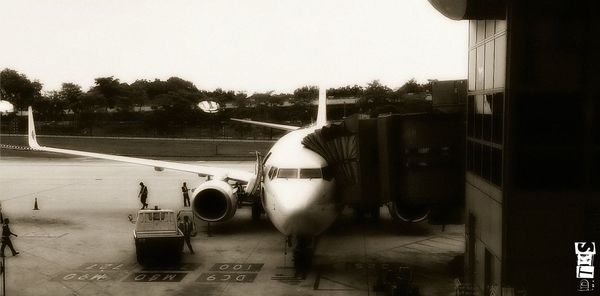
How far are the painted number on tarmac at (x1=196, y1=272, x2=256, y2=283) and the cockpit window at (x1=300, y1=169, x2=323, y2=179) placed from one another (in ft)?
12.8

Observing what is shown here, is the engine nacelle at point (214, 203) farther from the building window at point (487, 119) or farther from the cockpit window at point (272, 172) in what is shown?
the building window at point (487, 119)

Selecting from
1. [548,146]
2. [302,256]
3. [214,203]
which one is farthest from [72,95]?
[548,146]

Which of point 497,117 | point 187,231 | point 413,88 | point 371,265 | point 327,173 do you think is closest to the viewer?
point 497,117

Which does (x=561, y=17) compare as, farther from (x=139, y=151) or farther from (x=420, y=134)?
(x=139, y=151)

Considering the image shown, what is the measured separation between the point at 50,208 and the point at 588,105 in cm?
3052

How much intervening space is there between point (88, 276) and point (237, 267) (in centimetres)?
517

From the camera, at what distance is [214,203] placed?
2898cm

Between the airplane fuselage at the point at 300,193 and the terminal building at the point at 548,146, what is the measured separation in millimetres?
6768

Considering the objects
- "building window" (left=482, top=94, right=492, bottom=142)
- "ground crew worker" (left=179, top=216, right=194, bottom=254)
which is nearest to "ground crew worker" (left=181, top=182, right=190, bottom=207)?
"ground crew worker" (left=179, top=216, right=194, bottom=254)

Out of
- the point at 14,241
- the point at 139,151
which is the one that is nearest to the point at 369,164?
the point at 14,241

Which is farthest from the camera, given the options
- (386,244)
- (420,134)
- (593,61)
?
(386,244)

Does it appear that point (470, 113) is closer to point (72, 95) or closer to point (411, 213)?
point (411, 213)

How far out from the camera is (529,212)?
648 inches

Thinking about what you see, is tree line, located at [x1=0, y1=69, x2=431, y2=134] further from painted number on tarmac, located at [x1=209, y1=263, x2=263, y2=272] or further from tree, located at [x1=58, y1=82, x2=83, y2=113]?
painted number on tarmac, located at [x1=209, y1=263, x2=263, y2=272]
